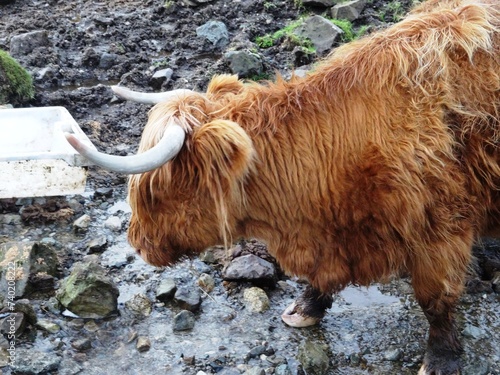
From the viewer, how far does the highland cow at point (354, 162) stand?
145 inches

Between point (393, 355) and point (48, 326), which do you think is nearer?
point (393, 355)

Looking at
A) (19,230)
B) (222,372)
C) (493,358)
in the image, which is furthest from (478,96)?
(19,230)

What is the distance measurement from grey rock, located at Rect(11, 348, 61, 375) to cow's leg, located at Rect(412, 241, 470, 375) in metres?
2.20

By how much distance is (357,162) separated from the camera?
12.2 feet

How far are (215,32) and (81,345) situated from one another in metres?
5.22

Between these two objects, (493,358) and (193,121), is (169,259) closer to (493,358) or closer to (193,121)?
(193,121)

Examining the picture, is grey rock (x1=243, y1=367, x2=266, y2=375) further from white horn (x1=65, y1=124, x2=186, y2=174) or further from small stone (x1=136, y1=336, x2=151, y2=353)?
white horn (x1=65, y1=124, x2=186, y2=174)

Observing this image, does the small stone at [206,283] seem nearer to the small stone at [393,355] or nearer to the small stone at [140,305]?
the small stone at [140,305]

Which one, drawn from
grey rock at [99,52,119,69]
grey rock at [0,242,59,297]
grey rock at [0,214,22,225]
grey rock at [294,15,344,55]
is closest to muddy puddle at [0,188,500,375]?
grey rock at [0,242,59,297]

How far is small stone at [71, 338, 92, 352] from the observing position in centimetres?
448

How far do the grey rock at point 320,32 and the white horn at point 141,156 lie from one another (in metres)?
4.81

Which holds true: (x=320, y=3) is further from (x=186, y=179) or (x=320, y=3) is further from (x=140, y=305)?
(x=186, y=179)

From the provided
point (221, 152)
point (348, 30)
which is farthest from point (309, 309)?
point (348, 30)

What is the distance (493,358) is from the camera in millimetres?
4395
